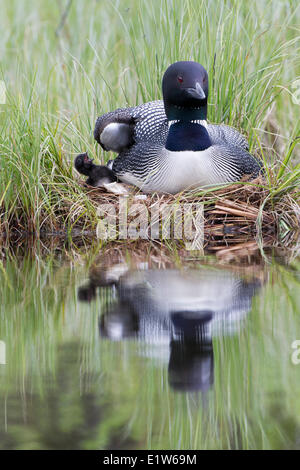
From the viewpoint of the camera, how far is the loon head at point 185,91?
5125 mm

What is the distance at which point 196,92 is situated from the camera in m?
5.07

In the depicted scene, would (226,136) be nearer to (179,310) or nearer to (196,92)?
(196,92)

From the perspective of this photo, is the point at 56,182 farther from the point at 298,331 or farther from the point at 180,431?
the point at 180,431

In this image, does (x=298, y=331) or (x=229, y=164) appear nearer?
(x=298, y=331)

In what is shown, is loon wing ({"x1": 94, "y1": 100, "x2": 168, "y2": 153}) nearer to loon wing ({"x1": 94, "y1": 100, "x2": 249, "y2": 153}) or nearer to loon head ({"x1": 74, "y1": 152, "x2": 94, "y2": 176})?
loon wing ({"x1": 94, "y1": 100, "x2": 249, "y2": 153})

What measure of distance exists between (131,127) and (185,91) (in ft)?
2.34

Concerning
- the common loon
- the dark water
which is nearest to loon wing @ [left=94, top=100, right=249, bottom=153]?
the common loon

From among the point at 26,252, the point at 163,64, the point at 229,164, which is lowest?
the point at 26,252

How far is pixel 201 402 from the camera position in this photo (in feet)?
7.77

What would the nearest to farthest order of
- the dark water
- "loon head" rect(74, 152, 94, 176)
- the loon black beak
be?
the dark water, the loon black beak, "loon head" rect(74, 152, 94, 176)

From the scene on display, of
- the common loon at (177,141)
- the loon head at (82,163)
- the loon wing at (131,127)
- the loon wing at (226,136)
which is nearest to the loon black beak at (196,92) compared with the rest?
the common loon at (177,141)

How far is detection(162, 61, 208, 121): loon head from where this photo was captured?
16.8 feet

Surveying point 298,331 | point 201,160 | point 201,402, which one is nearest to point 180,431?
point 201,402

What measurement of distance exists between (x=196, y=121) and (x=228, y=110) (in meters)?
0.74
